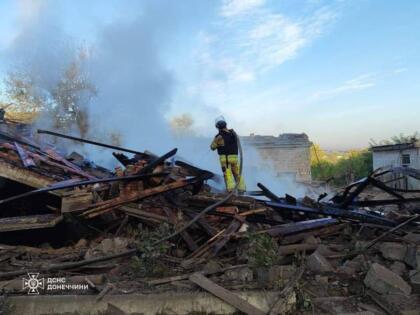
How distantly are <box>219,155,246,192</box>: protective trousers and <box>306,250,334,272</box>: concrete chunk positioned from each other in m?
3.80

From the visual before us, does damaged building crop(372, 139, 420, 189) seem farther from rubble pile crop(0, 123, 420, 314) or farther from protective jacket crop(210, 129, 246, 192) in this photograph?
protective jacket crop(210, 129, 246, 192)

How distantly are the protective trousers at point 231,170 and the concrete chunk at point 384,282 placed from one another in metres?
4.48

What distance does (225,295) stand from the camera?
454cm

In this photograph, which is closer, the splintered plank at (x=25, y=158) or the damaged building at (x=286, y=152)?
the splintered plank at (x=25, y=158)

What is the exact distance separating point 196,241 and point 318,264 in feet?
6.62

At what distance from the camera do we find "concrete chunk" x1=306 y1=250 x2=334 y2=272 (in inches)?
207

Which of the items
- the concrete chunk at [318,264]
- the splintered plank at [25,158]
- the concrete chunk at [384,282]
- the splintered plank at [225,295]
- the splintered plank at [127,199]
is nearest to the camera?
the splintered plank at [225,295]

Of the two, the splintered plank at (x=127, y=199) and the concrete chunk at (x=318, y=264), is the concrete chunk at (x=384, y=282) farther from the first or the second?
the splintered plank at (x=127, y=199)

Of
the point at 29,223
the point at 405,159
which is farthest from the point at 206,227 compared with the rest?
the point at 405,159

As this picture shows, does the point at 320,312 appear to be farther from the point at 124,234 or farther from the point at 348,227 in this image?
the point at 124,234

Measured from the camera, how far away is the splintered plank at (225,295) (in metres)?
4.41

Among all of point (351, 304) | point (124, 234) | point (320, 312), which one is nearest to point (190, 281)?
point (320, 312)

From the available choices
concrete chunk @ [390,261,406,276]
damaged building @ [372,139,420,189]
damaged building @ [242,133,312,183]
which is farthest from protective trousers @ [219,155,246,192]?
damaged building @ [372,139,420,189]

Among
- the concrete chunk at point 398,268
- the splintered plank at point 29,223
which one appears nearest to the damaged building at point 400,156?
the concrete chunk at point 398,268
